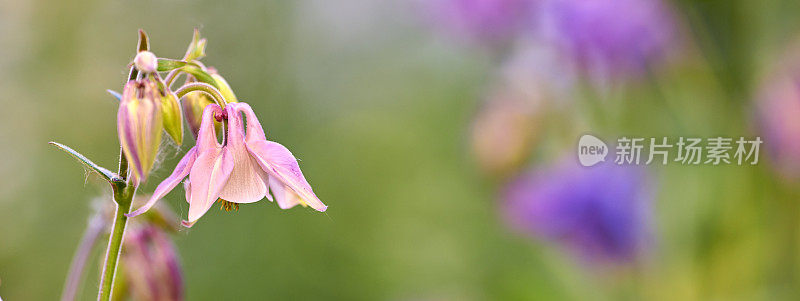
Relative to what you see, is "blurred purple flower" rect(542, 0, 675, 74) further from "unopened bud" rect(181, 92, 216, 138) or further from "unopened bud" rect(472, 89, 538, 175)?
"unopened bud" rect(181, 92, 216, 138)

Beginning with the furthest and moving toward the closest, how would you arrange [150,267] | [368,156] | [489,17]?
[368,156]
[489,17]
[150,267]

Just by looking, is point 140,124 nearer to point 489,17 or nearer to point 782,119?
point 489,17

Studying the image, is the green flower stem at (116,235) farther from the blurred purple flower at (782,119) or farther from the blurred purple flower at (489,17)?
the blurred purple flower at (782,119)

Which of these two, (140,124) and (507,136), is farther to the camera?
(507,136)

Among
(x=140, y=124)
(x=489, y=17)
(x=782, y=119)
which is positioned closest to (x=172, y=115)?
(x=140, y=124)

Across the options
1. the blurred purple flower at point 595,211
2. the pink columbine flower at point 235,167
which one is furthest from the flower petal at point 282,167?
the blurred purple flower at point 595,211

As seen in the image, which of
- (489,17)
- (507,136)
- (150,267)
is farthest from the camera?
(489,17)

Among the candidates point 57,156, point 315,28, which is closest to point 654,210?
point 315,28

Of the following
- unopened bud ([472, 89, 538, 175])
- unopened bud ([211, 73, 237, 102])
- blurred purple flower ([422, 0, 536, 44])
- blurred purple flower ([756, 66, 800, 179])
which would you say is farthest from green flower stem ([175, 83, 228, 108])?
blurred purple flower ([756, 66, 800, 179])
